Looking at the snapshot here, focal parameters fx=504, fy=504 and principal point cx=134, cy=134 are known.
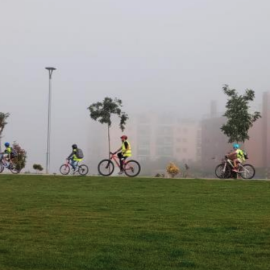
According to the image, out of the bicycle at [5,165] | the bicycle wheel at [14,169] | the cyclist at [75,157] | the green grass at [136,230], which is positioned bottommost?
the green grass at [136,230]

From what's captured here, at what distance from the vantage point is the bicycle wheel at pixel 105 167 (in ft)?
71.5

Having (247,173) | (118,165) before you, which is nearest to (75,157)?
(118,165)

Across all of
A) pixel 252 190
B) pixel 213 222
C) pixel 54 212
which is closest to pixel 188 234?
pixel 213 222

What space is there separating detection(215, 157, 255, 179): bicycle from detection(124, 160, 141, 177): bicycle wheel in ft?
12.3

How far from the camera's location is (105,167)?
72.1ft

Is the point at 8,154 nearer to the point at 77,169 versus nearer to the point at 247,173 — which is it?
the point at 77,169

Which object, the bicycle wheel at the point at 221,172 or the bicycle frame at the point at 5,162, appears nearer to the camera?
the bicycle wheel at the point at 221,172

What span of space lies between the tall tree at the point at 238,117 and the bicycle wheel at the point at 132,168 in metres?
8.45

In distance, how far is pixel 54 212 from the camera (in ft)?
32.3

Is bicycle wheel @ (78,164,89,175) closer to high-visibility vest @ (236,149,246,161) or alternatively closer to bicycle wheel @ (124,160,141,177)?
bicycle wheel @ (124,160,141,177)

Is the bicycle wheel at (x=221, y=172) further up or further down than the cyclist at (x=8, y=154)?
further down

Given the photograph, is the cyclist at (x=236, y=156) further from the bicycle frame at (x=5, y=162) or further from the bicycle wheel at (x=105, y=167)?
the bicycle frame at (x=5, y=162)

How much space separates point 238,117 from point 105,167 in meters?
9.36

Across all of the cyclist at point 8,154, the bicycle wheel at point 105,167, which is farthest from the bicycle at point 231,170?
the cyclist at point 8,154
